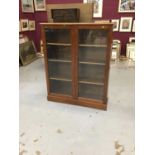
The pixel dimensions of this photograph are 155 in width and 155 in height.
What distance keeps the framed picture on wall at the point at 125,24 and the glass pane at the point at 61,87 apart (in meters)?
2.91

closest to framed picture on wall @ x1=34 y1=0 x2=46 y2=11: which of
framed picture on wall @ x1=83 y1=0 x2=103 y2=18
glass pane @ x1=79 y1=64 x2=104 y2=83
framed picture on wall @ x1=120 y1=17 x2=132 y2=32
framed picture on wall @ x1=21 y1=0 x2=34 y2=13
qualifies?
framed picture on wall @ x1=21 y1=0 x2=34 y2=13

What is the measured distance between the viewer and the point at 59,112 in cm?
218

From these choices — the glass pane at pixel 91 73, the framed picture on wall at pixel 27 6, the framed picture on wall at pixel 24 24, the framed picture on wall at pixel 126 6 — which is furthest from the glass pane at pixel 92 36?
the framed picture on wall at pixel 27 6

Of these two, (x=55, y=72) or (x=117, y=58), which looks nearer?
(x=55, y=72)

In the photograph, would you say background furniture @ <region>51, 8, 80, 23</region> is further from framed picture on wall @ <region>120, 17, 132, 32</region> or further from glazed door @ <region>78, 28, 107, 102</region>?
framed picture on wall @ <region>120, 17, 132, 32</region>

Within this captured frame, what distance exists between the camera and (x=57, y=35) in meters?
2.21

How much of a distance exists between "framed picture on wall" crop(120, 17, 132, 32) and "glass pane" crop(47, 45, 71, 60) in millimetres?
2821

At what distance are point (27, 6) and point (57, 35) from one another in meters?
2.98

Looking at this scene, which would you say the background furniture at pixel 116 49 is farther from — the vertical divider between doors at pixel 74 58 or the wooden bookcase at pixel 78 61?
the vertical divider between doors at pixel 74 58

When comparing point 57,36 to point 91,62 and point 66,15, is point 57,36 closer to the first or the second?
point 66,15
